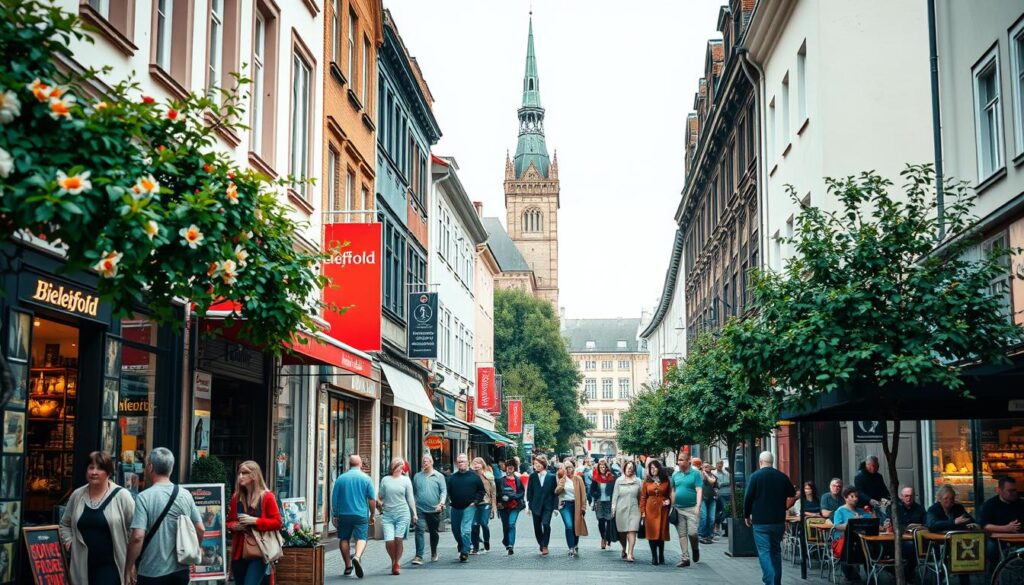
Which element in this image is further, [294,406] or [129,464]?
[294,406]

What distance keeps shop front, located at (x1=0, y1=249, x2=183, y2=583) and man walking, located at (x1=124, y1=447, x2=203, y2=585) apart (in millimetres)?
1462

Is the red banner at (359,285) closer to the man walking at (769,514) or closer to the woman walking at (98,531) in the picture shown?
the man walking at (769,514)

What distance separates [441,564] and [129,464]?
786 centimetres

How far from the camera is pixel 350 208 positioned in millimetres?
24297

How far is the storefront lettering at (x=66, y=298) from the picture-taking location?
10492mm

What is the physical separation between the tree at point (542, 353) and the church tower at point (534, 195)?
51.8 m

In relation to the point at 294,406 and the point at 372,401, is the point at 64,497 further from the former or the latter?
the point at 372,401

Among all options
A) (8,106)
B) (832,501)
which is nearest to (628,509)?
(832,501)

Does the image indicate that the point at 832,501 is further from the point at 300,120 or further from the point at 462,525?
the point at 300,120

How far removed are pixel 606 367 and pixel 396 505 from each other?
479 feet

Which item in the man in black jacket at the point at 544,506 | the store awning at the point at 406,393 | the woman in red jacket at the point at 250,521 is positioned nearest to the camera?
the woman in red jacket at the point at 250,521

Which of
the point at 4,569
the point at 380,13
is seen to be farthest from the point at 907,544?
the point at 380,13

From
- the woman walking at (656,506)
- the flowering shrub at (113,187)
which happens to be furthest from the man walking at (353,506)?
the flowering shrub at (113,187)

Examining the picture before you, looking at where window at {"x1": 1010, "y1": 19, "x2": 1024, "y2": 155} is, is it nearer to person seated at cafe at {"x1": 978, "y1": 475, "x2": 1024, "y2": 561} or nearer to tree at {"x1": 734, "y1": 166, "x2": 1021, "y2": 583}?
tree at {"x1": 734, "y1": 166, "x2": 1021, "y2": 583}
